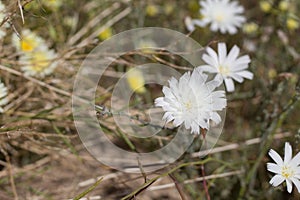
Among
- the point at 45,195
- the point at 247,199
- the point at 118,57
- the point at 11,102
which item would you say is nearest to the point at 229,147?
the point at 247,199

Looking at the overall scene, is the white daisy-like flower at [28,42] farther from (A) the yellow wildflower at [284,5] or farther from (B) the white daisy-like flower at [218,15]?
(A) the yellow wildflower at [284,5]

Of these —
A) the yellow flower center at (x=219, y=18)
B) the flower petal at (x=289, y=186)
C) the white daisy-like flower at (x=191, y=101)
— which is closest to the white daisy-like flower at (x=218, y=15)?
the yellow flower center at (x=219, y=18)

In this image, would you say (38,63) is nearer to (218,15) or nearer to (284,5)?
(218,15)

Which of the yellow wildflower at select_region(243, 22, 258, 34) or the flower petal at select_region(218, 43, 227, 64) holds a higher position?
the yellow wildflower at select_region(243, 22, 258, 34)

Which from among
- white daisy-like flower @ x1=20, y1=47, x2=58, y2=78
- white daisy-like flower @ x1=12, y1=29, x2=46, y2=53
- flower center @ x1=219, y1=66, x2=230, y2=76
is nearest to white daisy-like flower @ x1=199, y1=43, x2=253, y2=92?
flower center @ x1=219, y1=66, x2=230, y2=76

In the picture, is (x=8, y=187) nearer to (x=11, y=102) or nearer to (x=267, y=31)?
(x=11, y=102)

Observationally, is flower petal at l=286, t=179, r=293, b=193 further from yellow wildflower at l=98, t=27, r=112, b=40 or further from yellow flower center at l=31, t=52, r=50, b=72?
yellow wildflower at l=98, t=27, r=112, b=40
